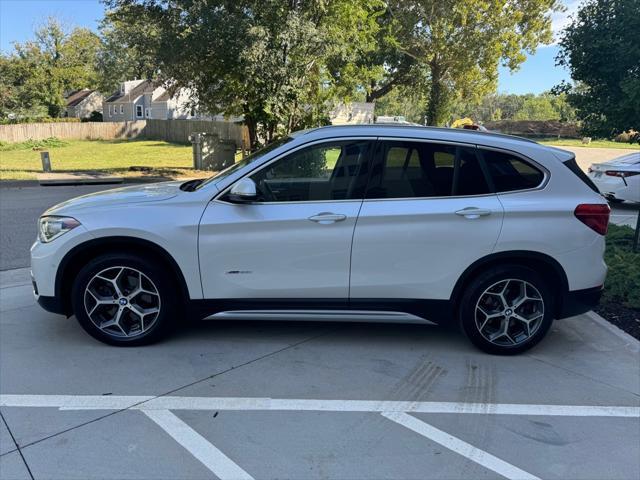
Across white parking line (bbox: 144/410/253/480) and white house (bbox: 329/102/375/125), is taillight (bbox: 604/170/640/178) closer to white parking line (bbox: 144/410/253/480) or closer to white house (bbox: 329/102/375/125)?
white parking line (bbox: 144/410/253/480)

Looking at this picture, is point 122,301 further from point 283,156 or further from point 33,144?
point 33,144

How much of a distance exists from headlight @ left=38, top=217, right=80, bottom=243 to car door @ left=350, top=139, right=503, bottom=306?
2.21 meters

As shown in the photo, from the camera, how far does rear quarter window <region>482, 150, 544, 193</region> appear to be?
4.05 meters

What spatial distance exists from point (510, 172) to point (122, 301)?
323cm

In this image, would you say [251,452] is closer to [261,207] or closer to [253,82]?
[261,207]

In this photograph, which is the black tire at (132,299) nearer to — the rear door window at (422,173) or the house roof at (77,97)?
the rear door window at (422,173)

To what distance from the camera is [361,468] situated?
109 inches

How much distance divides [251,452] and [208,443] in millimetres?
268

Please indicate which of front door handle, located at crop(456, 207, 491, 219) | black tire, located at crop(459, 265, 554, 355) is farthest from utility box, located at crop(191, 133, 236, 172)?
black tire, located at crop(459, 265, 554, 355)

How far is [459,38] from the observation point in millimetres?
27062

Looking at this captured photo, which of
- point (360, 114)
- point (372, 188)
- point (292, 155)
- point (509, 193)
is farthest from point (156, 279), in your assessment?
point (360, 114)

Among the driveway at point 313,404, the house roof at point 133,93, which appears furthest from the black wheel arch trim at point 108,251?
the house roof at point 133,93

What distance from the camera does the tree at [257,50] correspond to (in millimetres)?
13297

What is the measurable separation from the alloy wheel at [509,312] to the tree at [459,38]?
22.0 metres
